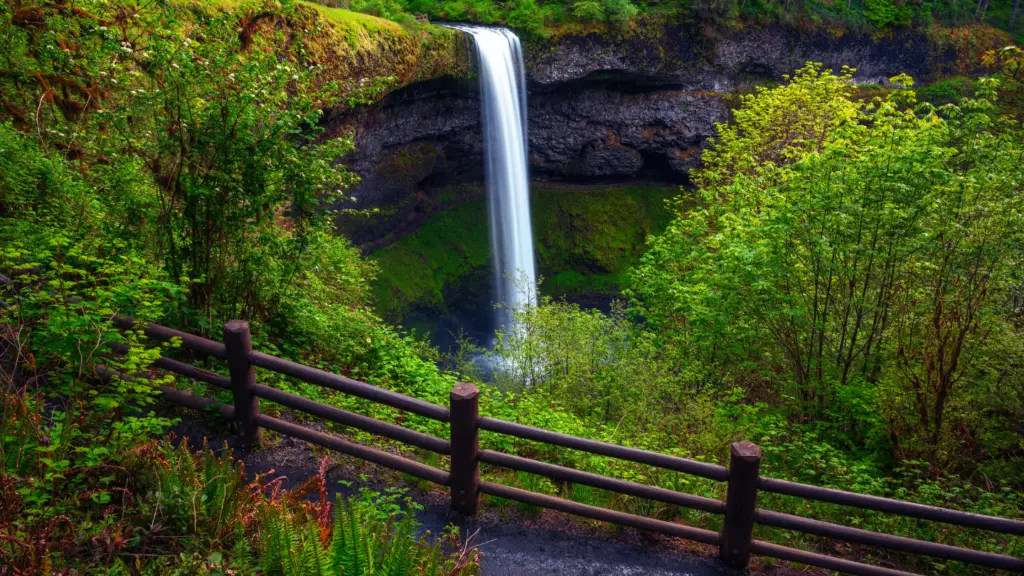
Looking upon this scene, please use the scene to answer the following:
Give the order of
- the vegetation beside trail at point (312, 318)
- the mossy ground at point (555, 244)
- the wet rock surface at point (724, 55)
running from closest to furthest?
the vegetation beside trail at point (312, 318) → the wet rock surface at point (724, 55) → the mossy ground at point (555, 244)

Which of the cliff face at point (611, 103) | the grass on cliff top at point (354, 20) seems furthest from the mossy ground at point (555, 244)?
the grass on cliff top at point (354, 20)

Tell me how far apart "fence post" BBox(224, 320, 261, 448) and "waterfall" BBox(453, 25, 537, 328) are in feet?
58.8

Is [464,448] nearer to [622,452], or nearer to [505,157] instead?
[622,452]

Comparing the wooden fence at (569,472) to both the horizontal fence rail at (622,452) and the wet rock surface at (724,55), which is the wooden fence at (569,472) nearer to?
the horizontal fence rail at (622,452)

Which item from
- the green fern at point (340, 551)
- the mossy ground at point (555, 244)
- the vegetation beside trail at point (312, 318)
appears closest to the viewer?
the green fern at point (340, 551)

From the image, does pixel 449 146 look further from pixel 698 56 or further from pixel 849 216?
pixel 849 216

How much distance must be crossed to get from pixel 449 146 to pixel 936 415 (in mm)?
22450

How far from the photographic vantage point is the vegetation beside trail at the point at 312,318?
3.63m

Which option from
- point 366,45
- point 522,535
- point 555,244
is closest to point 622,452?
point 522,535

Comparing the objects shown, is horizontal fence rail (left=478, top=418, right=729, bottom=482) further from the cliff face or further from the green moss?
the cliff face

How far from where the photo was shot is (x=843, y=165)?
8.70 m

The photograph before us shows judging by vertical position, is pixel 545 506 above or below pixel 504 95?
below

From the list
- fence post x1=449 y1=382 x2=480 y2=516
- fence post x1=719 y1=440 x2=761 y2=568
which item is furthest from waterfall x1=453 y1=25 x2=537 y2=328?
fence post x1=719 y1=440 x2=761 y2=568

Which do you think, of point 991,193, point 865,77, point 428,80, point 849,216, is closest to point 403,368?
point 849,216
